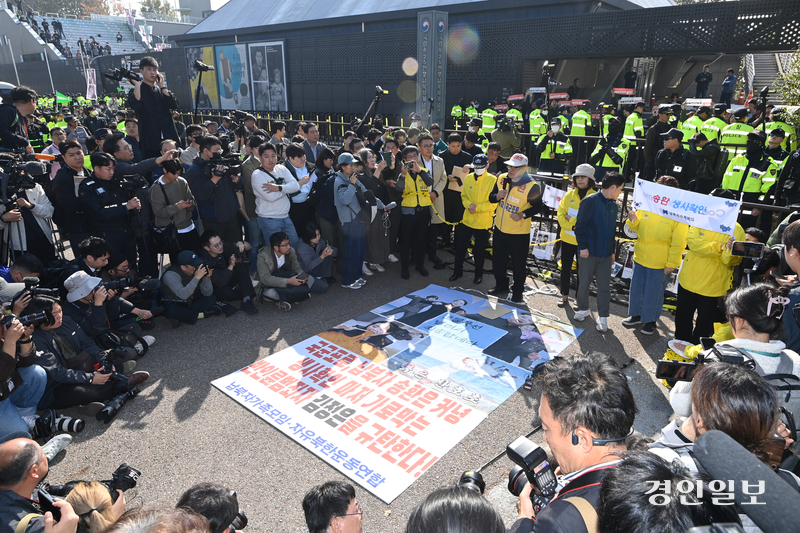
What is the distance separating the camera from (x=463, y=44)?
2019 centimetres

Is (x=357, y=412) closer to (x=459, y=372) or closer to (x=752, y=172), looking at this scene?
(x=459, y=372)

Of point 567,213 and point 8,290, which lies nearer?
point 8,290

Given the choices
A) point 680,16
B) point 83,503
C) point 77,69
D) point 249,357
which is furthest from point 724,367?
point 77,69

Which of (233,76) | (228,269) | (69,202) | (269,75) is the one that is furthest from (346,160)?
(233,76)

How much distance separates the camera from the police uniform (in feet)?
18.4

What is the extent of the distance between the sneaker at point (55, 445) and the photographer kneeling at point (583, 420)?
355 cm

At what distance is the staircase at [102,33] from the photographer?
4619cm

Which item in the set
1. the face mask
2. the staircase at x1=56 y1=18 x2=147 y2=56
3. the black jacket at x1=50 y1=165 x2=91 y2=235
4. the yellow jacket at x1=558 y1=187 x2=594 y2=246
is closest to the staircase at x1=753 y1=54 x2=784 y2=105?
the face mask

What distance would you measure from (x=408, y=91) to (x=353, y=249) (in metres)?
16.1

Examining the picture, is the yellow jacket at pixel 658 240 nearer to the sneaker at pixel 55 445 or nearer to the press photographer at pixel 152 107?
the sneaker at pixel 55 445

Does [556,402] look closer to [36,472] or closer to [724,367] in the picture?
[724,367]

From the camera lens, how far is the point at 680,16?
14.9 meters

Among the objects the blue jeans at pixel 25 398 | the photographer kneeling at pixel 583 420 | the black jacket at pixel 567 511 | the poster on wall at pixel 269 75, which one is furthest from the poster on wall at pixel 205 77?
the black jacket at pixel 567 511

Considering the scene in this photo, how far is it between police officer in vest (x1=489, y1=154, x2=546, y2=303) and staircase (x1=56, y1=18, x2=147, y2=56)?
51135 millimetres
